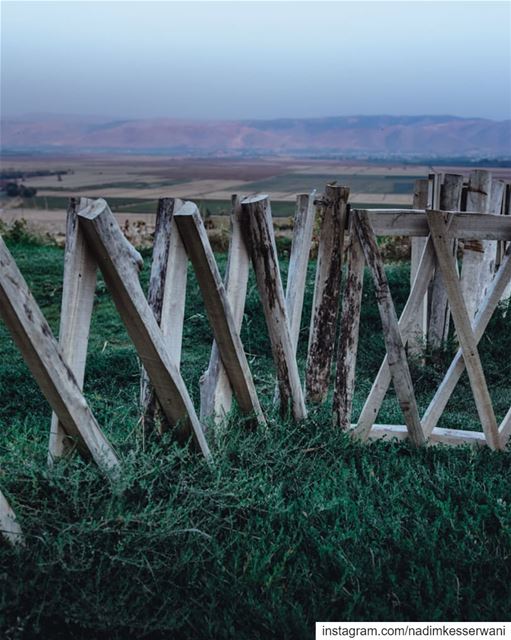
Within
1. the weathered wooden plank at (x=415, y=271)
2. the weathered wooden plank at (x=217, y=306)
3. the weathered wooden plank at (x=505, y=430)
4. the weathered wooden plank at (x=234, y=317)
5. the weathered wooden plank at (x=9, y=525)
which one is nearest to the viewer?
the weathered wooden plank at (x=9, y=525)

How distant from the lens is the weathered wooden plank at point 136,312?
9.48 ft

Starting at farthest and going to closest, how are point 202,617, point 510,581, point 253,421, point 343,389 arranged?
1. point 343,389
2. point 253,421
3. point 510,581
4. point 202,617

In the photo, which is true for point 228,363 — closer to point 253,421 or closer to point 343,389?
point 253,421

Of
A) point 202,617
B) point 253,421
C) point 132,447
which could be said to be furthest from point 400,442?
point 202,617

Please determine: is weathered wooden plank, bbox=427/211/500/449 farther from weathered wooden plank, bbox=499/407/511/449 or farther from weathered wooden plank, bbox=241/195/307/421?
weathered wooden plank, bbox=241/195/307/421

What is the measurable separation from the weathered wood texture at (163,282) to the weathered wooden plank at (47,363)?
369mm

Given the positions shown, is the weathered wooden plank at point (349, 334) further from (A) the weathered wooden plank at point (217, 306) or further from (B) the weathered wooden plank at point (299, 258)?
(A) the weathered wooden plank at point (217, 306)

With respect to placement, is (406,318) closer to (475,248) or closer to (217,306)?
(217,306)

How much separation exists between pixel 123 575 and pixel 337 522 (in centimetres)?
94

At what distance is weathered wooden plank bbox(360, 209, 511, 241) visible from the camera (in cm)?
403

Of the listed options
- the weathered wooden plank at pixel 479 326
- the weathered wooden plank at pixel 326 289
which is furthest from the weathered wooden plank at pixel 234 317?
the weathered wooden plank at pixel 479 326

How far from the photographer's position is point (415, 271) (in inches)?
228

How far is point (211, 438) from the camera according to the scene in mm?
3615

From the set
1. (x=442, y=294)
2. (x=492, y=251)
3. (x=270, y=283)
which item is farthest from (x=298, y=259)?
(x=492, y=251)
